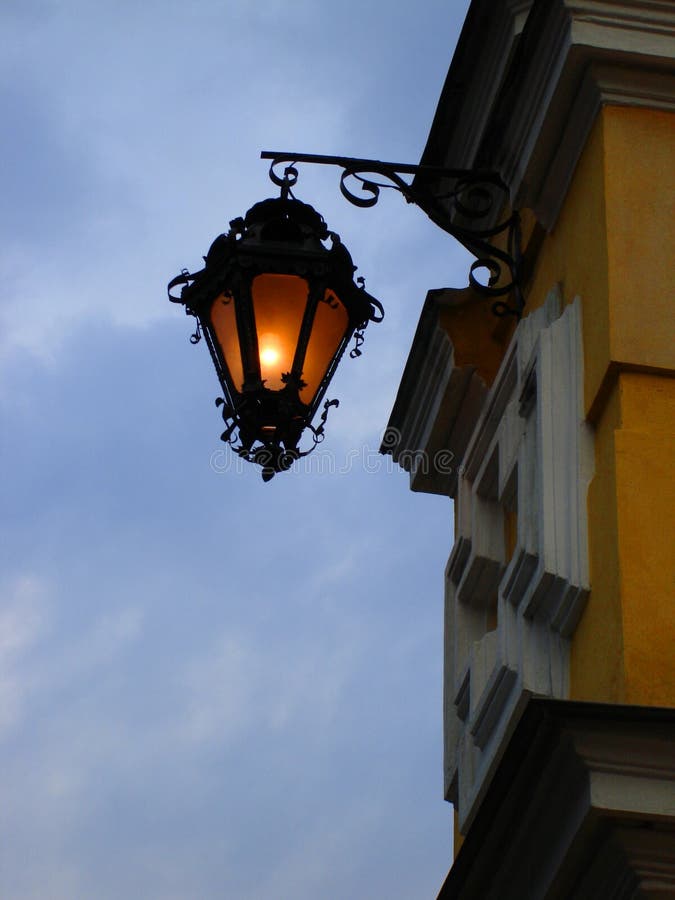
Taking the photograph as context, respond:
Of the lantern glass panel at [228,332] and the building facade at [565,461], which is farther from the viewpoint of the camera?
the lantern glass panel at [228,332]

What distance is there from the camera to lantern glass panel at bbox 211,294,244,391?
6.92 m

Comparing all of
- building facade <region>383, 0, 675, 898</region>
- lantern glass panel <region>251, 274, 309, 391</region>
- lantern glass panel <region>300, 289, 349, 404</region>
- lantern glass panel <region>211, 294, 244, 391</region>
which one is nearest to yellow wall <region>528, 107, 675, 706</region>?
building facade <region>383, 0, 675, 898</region>

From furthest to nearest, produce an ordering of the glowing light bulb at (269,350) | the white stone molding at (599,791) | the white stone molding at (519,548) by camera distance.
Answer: the glowing light bulb at (269,350) < the white stone molding at (519,548) < the white stone molding at (599,791)

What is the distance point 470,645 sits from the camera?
26.5 feet

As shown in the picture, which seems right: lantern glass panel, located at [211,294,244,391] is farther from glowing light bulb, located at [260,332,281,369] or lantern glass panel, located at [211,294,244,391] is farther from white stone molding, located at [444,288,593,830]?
white stone molding, located at [444,288,593,830]

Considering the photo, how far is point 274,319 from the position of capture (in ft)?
22.9

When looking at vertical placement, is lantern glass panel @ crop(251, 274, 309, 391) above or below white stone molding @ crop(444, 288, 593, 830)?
above

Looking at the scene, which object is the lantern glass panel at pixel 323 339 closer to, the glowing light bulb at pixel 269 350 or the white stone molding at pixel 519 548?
the glowing light bulb at pixel 269 350

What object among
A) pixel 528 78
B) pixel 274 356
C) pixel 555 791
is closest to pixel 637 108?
pixel 528 78

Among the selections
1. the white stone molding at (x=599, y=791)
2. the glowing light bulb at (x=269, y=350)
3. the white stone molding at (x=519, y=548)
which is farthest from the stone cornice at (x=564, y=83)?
the white stone molding at (x=599, y=791)

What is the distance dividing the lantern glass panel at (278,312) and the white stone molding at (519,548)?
91 centimetres

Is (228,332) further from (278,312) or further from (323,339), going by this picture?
(323,339)

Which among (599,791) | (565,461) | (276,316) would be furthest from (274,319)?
(599,791)

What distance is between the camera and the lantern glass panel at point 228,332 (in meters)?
6.92
